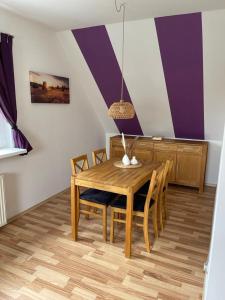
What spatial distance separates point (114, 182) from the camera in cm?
231

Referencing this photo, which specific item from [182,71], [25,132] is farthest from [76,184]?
[182,71]

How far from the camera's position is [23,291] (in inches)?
73.5

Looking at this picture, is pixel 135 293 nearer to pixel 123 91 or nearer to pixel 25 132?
pixel 25 132

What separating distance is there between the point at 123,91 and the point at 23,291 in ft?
10.0

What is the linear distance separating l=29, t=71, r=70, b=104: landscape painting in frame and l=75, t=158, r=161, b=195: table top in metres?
1.30

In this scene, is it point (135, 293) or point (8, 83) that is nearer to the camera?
point (135, 293)

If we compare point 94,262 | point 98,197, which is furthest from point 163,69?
Answer: point 94,262

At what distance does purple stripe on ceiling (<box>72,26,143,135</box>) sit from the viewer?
3174 millimetres

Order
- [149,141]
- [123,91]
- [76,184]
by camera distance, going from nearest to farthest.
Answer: [76,184], [123,91], [149,141]

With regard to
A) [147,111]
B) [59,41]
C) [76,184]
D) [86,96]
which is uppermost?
[59,41]

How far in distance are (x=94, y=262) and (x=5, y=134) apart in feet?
6.19

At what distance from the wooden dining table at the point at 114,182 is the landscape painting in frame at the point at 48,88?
4.30 feet

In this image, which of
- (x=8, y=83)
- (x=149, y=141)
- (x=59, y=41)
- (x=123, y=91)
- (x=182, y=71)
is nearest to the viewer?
(x=8, y=83)

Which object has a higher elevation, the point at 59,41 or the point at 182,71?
the point at 59,41
